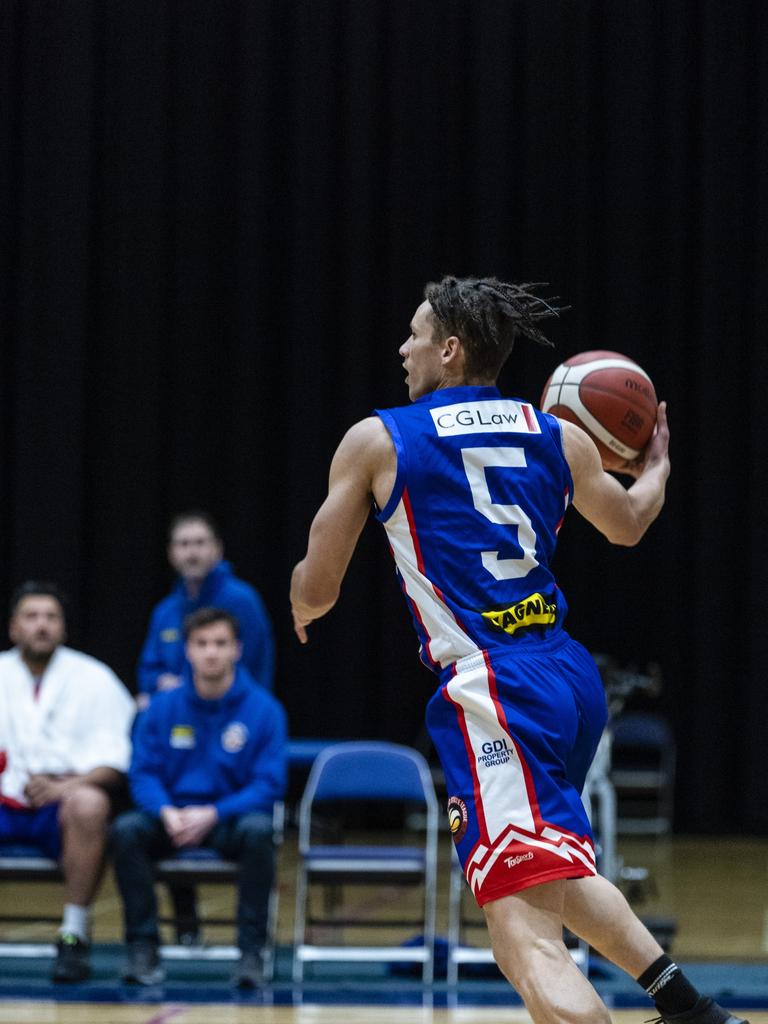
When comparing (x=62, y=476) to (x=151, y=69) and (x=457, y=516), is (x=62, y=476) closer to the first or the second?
→ (x=151, y=69)

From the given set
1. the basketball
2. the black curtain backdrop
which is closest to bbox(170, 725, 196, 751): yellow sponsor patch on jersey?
the basketball

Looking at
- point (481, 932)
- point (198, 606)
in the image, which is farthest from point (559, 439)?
point (198, 606)

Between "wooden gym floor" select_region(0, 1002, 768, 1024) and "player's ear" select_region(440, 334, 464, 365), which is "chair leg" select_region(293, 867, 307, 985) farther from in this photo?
"player's ear" select_region(440, 334, 464, 365)

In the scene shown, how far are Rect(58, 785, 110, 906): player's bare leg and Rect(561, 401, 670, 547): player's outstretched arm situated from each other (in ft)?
10.7

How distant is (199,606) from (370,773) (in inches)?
52.5

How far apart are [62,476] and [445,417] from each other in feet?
25.4

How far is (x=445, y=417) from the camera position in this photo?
123 inches

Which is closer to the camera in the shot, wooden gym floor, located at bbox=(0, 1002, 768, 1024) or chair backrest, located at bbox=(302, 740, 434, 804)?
wooden gym floor, located at bbox=(0, 1002, 768, 1024)

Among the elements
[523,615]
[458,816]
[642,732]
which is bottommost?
[642,732]

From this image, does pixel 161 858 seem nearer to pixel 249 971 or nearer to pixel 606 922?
pixel 249 971

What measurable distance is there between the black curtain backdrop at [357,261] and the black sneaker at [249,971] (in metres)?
4.78

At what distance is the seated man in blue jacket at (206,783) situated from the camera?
579 centimetres

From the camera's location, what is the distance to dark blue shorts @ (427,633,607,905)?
2.89 metres

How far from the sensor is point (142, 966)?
18.6 ft
